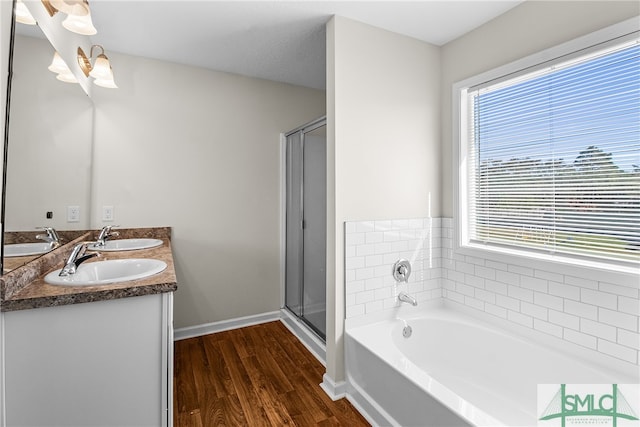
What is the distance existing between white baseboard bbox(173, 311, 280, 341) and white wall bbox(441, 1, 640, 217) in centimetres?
200

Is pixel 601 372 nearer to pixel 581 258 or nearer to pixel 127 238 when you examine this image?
pixel 581 258

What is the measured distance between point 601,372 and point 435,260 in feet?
3.73

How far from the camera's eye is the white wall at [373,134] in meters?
2.08

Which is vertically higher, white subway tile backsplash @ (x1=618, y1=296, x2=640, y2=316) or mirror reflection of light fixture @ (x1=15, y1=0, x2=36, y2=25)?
mirror reflection of light fixture @ (x1=15, y1=0, x2=36, y2=25)

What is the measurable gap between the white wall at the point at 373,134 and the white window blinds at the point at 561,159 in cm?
35

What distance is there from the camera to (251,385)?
2172mm

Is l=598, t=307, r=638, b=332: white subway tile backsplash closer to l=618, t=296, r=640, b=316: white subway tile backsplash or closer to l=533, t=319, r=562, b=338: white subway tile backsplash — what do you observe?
l=618, t=296, r=640, b=316: white subway tile backsplash

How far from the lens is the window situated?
62.7 inches

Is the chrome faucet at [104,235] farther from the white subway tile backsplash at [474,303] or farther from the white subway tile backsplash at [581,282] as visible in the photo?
the white subway tile backsplash at [581,282]

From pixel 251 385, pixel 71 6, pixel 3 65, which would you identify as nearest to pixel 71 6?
pixel 71 6

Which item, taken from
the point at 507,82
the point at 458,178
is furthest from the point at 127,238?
the point at 507,82

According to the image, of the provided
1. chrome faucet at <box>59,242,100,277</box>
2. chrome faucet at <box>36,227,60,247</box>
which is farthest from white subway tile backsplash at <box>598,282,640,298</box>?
chrome faucet at <box>36,227,60,247</box>

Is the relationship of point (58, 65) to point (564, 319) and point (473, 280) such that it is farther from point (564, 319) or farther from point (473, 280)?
point (564, 319)

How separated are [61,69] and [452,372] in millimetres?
3027
